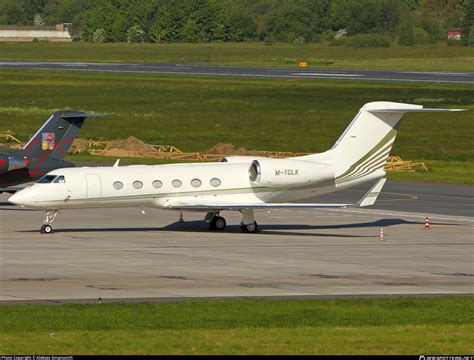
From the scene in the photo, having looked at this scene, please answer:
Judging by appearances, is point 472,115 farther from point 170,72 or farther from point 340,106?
point 170,72

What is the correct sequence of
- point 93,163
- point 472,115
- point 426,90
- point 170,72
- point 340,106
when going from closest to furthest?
point 93,163, point 472,115, point 340,106, point 426,90, point 170,72

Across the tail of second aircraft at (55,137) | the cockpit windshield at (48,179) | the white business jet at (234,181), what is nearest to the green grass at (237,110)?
the white business jet at (234,181)

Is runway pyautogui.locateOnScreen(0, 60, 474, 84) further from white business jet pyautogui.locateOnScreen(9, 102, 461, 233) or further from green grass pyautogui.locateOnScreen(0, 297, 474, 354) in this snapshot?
green grass pyautogui.locateOnScreen(0, 297, 474, 354)

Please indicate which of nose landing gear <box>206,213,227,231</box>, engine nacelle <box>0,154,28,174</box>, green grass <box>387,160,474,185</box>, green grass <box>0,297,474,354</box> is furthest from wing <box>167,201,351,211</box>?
green grass <box>387,160,474,185</box>

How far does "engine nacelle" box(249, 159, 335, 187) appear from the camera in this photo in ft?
159

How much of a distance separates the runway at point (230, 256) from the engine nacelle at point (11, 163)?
224 cm

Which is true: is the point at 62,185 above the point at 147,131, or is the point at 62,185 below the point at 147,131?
above

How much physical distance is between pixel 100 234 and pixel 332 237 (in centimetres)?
937

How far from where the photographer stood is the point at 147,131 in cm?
10356

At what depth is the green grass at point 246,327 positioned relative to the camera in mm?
25344

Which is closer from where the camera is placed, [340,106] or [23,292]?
[23,292]

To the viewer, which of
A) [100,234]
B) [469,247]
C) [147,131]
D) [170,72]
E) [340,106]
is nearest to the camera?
[469,247]

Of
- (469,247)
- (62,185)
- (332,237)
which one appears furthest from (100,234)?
(469,247)

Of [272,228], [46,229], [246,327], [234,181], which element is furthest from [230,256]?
[246,327]
